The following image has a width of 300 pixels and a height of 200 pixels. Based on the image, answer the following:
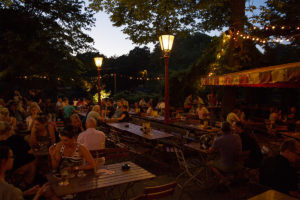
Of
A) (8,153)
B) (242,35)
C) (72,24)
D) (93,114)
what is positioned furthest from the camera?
(72,24)

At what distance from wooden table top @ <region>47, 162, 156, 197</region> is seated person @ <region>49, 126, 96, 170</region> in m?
0.20

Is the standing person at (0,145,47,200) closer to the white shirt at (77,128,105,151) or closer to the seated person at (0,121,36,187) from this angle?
the seated person at (0,121,36,187)

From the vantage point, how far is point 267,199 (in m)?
2.71

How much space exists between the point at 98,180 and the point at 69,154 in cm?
79

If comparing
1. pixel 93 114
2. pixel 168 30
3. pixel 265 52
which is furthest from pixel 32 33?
pixel 265 52

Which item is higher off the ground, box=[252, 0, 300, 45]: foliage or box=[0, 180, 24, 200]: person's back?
box=[252, 0, 300, 45]: foliage

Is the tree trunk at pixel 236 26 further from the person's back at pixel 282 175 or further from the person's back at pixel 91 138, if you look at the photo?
the person's back at pixel 282 175

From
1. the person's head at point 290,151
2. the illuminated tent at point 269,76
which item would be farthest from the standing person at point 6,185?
the illuminated tent at point 269,76

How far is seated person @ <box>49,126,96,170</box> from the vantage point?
3.44 m

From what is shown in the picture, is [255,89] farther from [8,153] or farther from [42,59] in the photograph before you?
[8,153]

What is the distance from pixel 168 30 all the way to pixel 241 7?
4.40m

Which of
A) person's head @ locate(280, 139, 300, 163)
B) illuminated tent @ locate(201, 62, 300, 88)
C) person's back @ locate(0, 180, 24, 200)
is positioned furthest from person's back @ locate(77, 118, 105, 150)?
illuminated tent @ locate(201, 62, 300, 88)

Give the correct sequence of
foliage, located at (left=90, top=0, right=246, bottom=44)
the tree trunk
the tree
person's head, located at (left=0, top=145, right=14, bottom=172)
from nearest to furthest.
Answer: person's head, located at (left=0, top=145, right=14, bottom=172)
the tree trunk
foliage, located at (left=90, top=0, right=246, bottom=44)
the tree

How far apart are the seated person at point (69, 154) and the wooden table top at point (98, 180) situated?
0.67ft
